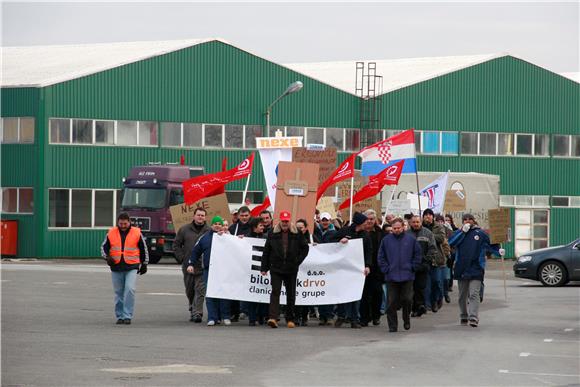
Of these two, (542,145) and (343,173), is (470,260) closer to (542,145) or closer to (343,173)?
(343,173)

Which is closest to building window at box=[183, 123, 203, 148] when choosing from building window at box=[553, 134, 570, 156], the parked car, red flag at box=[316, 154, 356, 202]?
building window at box=[553, 134, 570, 156]

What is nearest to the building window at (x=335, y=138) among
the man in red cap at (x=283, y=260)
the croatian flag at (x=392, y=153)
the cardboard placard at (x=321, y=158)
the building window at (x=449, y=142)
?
the building window at (x=449, y=142)

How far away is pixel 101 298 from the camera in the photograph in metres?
27.8

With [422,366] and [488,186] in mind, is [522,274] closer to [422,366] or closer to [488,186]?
[488,186]

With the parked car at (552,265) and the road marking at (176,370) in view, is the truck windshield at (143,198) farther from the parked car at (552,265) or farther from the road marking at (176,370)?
the road marking at (176,370)

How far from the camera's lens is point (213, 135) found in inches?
2260

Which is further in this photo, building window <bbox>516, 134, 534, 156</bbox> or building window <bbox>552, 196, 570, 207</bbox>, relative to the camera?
building window <bbox>552, 196, 570, 207</bbox>

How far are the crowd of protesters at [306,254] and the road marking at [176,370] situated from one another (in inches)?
238

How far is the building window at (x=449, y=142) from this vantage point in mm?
62594

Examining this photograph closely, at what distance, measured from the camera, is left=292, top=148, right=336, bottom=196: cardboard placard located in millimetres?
28281

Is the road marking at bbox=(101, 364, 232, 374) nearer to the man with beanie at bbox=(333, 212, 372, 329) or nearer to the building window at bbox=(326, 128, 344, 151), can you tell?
the man with beanie at bbox=(333, 212, 372, 329)

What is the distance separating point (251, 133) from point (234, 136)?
75cm

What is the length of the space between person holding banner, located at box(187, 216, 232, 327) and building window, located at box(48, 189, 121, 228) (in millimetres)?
31968

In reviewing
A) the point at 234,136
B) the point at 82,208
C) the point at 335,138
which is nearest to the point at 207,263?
the point at 82,208
